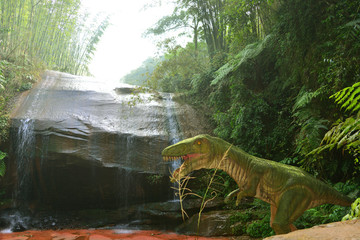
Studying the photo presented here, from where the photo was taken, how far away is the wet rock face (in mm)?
6125

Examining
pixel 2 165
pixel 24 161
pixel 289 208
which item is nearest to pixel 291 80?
pixel 289 208

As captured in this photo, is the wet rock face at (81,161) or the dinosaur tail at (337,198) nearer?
the dinosaur tail at (337,198)

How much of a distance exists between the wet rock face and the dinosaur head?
13.0 ft

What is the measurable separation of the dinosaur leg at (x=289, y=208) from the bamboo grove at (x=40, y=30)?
9.04 meters

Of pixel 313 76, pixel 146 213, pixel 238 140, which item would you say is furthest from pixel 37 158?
pixel 313 76

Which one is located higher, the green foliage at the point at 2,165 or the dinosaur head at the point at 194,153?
the dinosaur head at the point at 194,153

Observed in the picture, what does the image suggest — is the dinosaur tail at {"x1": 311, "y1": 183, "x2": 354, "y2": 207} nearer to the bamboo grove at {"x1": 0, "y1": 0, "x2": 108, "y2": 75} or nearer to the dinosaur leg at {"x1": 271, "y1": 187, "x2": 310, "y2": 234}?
the dinosaur leg at {"x1": 271, "y1": 187, "x2": 310, "y2": 234}

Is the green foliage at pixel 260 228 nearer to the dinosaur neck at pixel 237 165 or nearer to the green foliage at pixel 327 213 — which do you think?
the green foliage at pixel 327 213

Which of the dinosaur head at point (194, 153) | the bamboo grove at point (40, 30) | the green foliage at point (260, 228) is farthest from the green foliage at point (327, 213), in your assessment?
the bamboo grove at point (40, 30)

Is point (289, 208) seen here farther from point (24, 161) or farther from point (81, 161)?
point (24, 161)

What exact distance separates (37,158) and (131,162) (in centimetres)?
230

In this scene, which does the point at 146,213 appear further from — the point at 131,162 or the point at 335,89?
the point at 335,89

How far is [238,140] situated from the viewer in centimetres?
600

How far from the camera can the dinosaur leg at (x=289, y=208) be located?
2.42m
